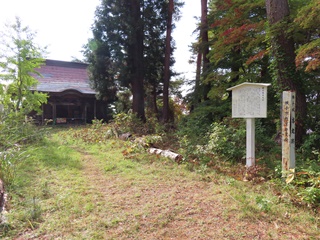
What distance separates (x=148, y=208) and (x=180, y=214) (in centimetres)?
46

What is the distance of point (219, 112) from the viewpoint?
8680mm

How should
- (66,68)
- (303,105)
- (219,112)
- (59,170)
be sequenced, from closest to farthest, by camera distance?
(59,170) < (303,105) < (219,112) < (66,68)

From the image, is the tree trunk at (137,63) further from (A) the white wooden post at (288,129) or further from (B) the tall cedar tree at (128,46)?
(A) the white wooden post at (288,129)

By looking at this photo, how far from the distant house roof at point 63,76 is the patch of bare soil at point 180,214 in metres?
14.0

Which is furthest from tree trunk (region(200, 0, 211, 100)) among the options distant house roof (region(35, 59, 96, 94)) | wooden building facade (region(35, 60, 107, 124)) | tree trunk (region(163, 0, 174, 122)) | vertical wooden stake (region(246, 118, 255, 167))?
distant house roof (region(35, 59, 96, 94))

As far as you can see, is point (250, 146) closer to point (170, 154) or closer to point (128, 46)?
point (170, 154)

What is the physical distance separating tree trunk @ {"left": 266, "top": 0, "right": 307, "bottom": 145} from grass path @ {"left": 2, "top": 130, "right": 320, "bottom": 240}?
2.77 metres

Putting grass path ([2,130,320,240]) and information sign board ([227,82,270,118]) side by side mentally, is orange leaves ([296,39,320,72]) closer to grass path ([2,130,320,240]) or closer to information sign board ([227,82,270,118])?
information sign board ([227,82,270,118])

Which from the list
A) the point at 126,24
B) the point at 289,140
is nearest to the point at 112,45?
the point at 126,24

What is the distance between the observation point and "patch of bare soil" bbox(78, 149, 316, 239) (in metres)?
2.39

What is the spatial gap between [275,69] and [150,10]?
8.99 metres

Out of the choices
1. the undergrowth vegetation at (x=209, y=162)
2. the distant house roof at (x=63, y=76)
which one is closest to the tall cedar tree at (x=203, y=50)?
the undergrowth vegetation at (x=209, y=162)

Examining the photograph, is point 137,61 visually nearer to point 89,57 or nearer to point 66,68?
point 89,57

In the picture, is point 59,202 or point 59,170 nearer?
point 59,202
